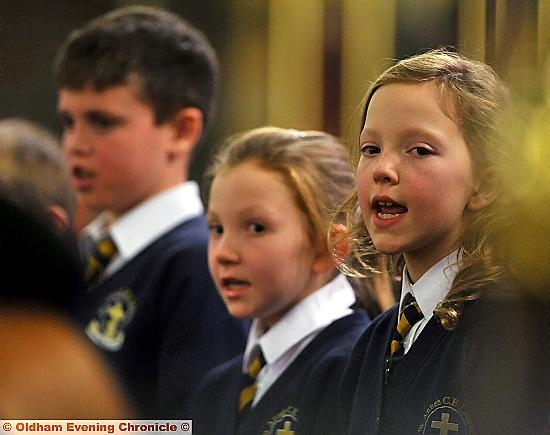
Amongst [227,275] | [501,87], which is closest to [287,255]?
[227,275]

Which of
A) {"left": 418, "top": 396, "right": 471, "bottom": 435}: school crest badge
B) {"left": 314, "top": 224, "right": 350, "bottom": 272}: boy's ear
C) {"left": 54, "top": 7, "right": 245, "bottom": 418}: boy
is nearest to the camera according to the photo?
{"left": 418, "top": 396, "right": 471, "bottom": 435}: school crest badge

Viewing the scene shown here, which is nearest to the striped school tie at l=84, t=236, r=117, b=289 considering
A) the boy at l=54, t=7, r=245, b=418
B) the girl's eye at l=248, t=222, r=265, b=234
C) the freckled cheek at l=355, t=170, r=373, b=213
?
the boy at l=54, t=7, r=245, b=418

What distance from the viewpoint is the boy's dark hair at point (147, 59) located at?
1.46m

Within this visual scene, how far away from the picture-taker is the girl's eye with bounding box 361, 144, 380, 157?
1240 mm

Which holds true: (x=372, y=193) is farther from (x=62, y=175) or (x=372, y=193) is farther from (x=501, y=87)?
(x=62, y=175)

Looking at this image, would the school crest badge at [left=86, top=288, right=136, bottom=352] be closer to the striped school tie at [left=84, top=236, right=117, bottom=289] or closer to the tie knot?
the striped school tie at [left=84, top=236, right=117, bottom=289]

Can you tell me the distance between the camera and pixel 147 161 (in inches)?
59.1

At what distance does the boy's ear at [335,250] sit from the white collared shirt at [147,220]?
17 centimetres

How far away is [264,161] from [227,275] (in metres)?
0.14

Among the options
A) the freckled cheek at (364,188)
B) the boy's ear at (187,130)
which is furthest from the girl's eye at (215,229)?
the freckled cheek at (364,188)

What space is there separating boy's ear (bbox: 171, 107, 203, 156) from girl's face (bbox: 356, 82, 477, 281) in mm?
309

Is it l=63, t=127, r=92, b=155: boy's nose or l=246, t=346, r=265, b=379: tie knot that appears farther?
l=63, t=127, r=92, b=155: boy's nose

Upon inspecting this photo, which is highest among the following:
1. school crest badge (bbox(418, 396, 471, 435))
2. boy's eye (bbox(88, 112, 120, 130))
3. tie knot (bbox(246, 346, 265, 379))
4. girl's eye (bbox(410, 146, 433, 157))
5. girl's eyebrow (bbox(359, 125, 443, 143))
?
girl's eyebrow (bbox(359, 125, 443, 143))

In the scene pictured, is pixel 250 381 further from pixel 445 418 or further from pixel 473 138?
pixel 473 138
